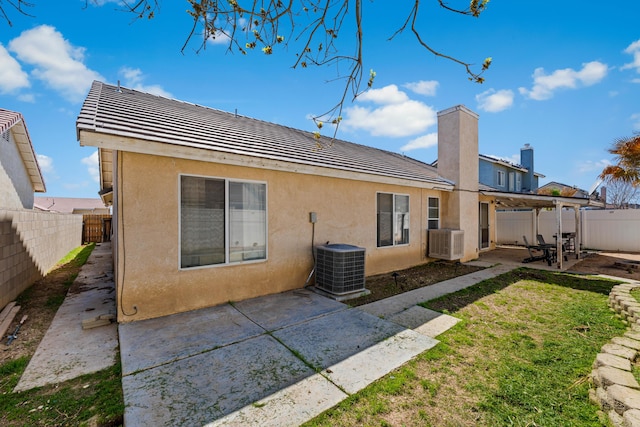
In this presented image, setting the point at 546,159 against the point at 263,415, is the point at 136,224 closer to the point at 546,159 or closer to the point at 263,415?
the point at 263,415

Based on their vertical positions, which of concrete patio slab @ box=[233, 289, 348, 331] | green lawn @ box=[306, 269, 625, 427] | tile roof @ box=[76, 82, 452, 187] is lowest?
green lawn @ box=[306, 269, 625, 427]

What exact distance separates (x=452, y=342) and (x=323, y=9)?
15.6 feet

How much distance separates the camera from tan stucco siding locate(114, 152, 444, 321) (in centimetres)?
472

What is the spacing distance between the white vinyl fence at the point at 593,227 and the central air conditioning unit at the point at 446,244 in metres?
9.45

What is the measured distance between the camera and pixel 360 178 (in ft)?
26.5

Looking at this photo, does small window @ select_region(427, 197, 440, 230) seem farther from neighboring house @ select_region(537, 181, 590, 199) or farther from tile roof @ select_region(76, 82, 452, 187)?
neighboring house @ select_region(537, 181, 590, 199)

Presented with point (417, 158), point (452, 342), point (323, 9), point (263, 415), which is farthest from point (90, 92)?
point (417, 158)

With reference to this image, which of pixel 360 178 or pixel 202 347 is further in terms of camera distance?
pixel 360 178

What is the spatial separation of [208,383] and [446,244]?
916cm

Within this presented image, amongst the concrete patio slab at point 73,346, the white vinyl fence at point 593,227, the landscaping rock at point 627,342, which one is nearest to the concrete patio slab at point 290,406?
the concrete patio slab at point 73,346

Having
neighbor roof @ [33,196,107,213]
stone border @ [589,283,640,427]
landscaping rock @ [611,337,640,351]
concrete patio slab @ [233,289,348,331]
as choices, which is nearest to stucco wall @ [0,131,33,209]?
concrete patio slab @ [233,289,348,331]

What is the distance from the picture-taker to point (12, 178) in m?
13.5

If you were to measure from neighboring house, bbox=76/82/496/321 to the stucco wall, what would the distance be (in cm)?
715

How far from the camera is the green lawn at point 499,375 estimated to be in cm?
Answer: 263
